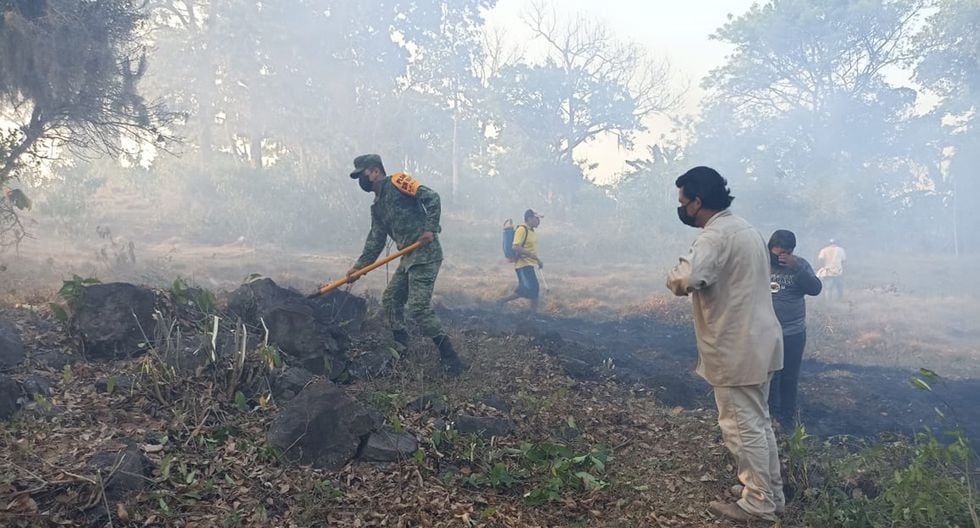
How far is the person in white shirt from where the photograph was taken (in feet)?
46.3

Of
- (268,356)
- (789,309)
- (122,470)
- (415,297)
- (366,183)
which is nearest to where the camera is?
(122,470)

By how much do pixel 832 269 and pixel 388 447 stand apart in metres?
13.1

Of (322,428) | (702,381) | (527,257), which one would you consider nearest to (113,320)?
(322,428)

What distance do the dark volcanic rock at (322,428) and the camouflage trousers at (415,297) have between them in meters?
1.68

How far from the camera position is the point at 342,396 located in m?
4.00

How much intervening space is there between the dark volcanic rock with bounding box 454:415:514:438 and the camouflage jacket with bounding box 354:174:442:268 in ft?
5.87

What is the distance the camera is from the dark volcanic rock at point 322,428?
12.4 ft

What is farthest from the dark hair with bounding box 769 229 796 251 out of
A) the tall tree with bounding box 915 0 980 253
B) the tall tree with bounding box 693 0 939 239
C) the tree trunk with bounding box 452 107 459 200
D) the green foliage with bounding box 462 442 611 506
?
the tall tree with bounding box 915 0 980 253

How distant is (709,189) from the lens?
3.51 m

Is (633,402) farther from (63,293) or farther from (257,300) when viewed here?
(63,293)

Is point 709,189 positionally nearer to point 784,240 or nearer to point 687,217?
point 687,217

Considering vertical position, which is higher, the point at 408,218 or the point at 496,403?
the point at 408,218

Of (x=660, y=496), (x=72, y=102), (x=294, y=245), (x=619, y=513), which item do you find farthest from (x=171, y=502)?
(x=294, y=245)

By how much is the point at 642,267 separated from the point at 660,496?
16596 mm
